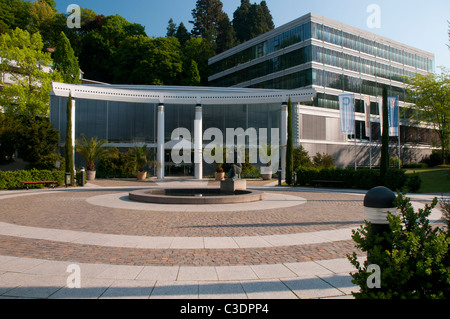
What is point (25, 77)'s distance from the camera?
1563 inches

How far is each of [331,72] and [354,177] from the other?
103ft

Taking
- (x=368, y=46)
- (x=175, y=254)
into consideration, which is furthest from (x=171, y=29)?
(x=175, y=254)

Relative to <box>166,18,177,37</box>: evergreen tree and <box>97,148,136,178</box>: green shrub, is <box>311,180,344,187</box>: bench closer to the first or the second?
<box>97,148,136,178</box>: green shrub

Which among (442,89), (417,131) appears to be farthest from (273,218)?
(417,131)

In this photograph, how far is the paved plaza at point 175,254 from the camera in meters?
4.48

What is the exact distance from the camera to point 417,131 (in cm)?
6272

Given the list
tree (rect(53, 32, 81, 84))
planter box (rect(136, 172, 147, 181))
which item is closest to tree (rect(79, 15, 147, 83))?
tree (rect(53, 32, 81, 84))

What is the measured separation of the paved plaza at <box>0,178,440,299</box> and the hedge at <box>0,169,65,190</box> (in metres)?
13.2

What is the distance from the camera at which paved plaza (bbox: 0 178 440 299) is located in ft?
14.7

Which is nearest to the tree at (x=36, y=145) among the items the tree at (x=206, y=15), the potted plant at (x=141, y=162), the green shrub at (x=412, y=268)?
the potted plant at (x=141, y=162)

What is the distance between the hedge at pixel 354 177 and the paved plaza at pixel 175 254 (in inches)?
447

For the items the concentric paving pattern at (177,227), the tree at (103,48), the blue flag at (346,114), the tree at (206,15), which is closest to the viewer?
the concentric paving pattern at (177,227)

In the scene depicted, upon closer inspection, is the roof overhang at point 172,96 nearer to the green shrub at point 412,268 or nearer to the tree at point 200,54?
the green shrub at point 412,268
